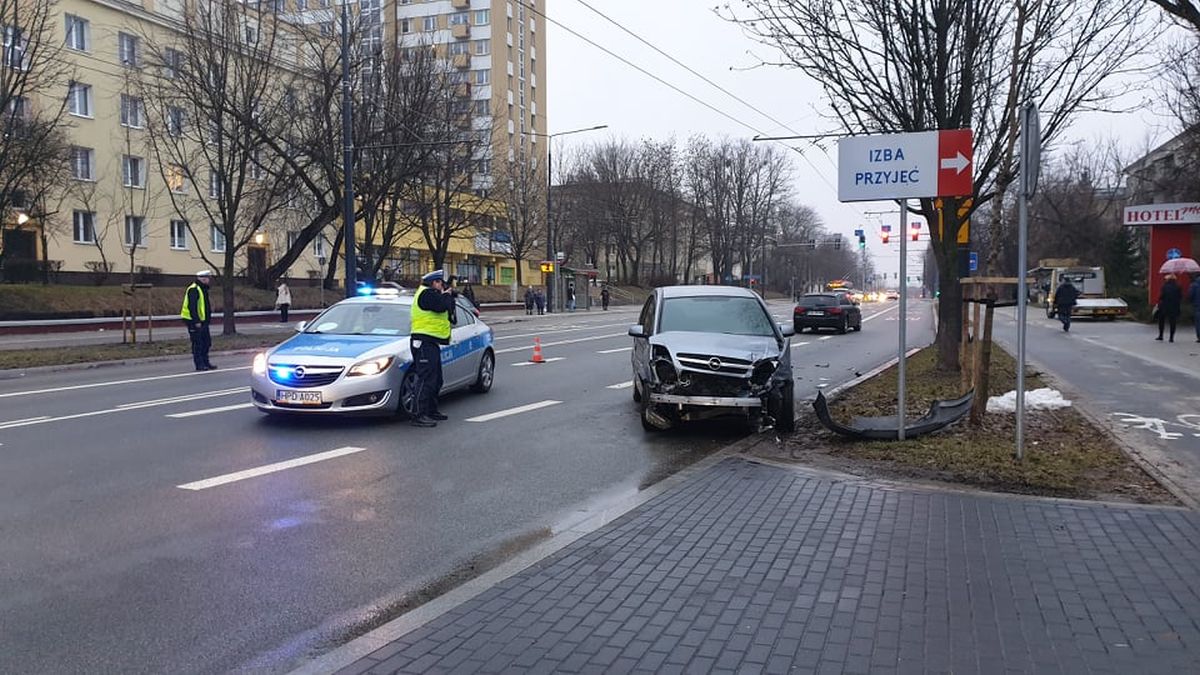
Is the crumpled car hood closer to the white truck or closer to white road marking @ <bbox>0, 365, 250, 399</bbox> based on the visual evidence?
white road marking @ <bbox>0, 365, 250, 399</bbox>

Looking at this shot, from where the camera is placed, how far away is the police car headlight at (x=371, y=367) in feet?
31.3

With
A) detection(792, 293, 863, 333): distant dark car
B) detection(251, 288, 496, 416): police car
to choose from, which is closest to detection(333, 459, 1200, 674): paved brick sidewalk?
detection(251, 288, 496, 416): police car

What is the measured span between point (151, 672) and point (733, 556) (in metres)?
3.00

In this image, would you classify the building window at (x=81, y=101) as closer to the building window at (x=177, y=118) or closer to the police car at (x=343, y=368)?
the building window at (x=177, y=118)

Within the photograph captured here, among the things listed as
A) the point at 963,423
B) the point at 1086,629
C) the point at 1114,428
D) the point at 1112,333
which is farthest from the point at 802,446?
the point at 1112,333

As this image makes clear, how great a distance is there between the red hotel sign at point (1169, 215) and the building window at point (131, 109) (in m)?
34.3

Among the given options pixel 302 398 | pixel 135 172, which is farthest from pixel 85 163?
pixel 302 398

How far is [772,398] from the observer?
29.8ft

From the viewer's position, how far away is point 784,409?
923 cm

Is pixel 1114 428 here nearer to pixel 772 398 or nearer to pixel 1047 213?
pixel 772 398

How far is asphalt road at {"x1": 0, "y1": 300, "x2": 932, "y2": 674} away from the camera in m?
4.04

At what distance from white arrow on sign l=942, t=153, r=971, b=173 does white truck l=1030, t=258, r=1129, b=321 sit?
2910 cm

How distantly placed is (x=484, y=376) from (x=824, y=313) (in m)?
19.5

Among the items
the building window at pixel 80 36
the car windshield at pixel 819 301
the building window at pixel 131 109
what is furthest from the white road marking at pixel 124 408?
the building window at pixel 80 36
